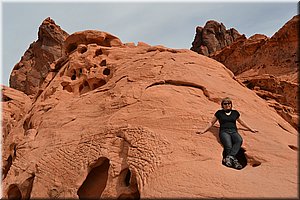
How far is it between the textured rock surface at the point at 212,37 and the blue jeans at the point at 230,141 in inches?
1203

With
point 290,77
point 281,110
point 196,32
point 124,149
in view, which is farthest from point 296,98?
point 196,32

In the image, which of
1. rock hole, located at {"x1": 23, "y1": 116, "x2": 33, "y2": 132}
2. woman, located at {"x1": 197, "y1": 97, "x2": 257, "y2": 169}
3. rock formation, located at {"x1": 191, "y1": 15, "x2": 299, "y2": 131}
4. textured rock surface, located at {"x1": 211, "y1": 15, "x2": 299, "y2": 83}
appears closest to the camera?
woman, located at {"x1": 197, "y1": 97, "x2": 257, "y2": 169}

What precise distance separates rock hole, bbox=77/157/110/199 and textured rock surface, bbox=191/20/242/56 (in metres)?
30.4

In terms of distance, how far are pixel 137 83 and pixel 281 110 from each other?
4.53 meters

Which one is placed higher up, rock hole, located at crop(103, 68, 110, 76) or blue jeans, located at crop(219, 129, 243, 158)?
rock hole, located at crop(103, 68, 110, 76)

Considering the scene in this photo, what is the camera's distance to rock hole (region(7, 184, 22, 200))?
6438 millimetres

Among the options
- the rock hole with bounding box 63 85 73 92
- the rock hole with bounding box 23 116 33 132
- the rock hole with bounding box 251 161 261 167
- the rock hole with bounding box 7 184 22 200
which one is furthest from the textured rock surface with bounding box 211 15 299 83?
the rock hole with bounding box 7 184 22 200

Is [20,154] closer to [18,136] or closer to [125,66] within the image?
[18,136]

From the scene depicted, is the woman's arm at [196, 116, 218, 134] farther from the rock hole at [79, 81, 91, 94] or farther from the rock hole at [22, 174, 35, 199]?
the rock hole at [79, 81, 91, 94]

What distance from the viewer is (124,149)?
212 inches

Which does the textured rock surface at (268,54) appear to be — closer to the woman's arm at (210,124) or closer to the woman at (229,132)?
the woman at (229,132)

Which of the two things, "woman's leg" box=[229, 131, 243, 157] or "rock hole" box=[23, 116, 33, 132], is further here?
"rock hole" box=[23, 116, 33, 132]

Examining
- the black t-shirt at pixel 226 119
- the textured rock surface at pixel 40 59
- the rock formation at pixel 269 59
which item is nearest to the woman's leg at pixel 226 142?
the black t-shirt at pixel 226 119

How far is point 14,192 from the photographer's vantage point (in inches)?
257
